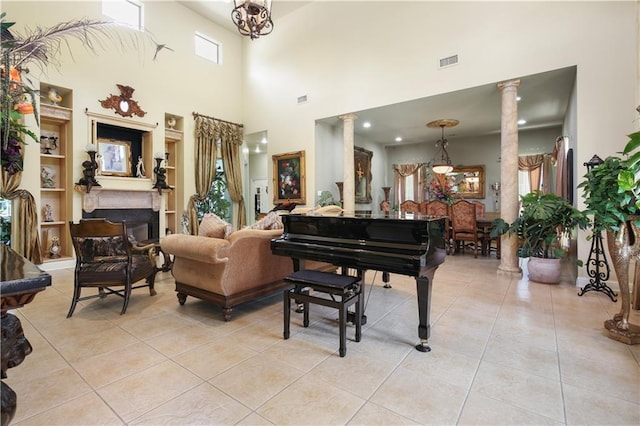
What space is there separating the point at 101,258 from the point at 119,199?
3.34 metres

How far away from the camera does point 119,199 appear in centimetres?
582

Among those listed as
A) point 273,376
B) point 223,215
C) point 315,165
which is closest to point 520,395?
point 273,376

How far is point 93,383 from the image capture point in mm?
1833

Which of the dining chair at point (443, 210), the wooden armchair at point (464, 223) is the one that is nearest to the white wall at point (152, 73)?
the dining chair at point (443, 210)

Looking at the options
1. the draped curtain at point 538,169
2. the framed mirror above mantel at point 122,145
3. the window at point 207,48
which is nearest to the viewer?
the framed mirror above mantel at point 122,145

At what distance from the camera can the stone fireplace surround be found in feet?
17.9

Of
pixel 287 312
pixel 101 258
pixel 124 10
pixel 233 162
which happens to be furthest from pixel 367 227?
pixel 124 10

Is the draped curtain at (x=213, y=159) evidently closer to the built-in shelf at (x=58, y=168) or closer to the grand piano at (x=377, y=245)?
the built-in shelf at (x=58, y=168)

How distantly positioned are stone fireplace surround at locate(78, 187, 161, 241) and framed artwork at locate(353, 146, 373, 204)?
481 centimetres

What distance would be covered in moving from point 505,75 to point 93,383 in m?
5.87

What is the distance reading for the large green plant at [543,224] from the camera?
3848mm

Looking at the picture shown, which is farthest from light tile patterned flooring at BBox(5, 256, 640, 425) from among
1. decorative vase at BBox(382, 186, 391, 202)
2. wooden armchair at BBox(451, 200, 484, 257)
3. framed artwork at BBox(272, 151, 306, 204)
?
decorative vase at BBox(382, 186, 391, 202)

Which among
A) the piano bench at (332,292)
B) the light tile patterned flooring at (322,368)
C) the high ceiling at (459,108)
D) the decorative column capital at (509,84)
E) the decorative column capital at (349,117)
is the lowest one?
the light tile patterned flooring at (322,368)

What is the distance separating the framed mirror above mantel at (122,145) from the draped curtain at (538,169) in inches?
361
